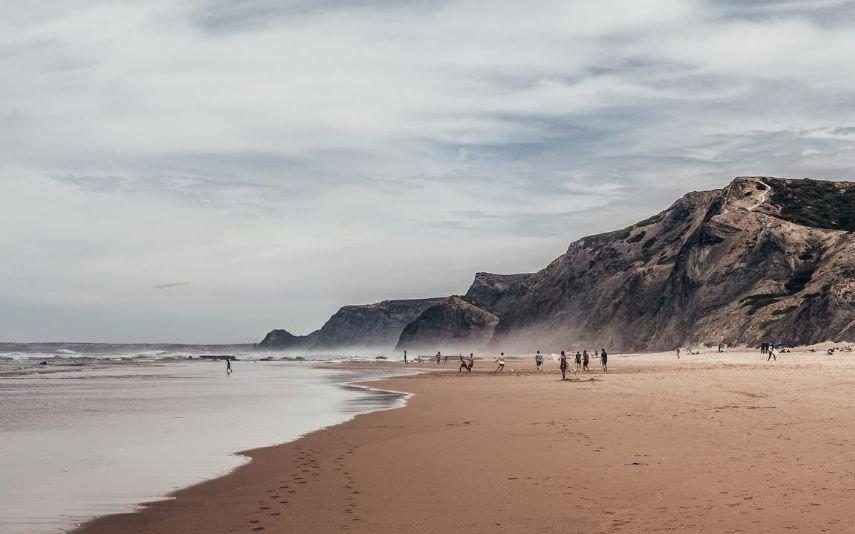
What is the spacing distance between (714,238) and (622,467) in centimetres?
9731

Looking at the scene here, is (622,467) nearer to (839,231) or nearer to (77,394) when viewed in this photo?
(77,394)

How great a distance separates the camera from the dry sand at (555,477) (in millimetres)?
9852

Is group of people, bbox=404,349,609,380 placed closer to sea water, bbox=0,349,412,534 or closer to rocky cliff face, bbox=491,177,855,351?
sea water, bbox=0,349,412,534

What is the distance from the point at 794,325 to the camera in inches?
3115

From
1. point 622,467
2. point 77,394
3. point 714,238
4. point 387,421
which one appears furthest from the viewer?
point 714,238

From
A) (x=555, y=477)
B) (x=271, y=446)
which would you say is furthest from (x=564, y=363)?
(x=555, y=477)

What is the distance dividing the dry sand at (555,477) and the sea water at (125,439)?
2.96 ft

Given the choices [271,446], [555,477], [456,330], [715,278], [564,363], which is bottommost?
[271,446]

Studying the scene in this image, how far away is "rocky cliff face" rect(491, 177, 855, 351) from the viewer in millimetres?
82125

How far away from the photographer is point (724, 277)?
98.2 meters

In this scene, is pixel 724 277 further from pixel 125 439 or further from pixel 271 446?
pixel 125 439

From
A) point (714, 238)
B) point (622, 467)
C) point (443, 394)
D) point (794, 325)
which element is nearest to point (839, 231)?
point (714, 238)

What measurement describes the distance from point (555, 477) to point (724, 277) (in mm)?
91981

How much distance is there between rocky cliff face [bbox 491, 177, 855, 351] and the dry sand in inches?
2481
